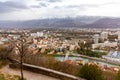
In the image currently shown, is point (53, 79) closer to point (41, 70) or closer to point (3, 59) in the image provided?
point (41, 70)

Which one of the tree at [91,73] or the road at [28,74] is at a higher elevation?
the tree at [91,73]

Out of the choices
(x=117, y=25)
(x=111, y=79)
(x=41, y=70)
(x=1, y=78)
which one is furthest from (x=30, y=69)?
(x=117, y=25)

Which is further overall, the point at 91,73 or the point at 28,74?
the point at 28,74

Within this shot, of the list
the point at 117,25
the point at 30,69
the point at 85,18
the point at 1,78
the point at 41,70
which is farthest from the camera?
the point at 85,18

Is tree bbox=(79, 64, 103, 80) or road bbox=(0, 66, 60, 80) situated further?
road bbox=(0, 66, 60, 80)

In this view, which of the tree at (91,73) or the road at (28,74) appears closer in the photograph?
the tree at (91,73)

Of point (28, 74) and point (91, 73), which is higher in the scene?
point (91, 73)

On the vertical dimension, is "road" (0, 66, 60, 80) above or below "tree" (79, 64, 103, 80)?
below

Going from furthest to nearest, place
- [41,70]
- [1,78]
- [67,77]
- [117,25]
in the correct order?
[117,25], [41,70], [1,78], [67,77]

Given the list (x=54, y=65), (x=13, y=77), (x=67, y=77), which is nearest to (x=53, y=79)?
(x=67, y=77)

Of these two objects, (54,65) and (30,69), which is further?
(54,65)
